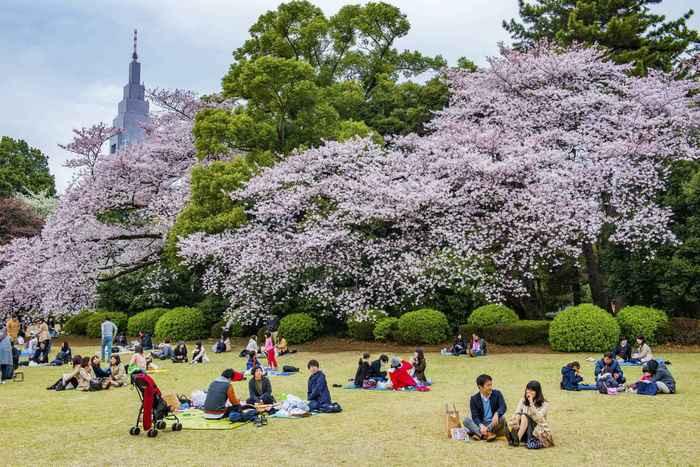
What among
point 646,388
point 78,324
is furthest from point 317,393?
point 78,324

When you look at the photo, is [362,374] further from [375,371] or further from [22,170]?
[22,170]

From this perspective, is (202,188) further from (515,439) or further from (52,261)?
(515,439)

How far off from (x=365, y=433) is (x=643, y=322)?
44.9 feet

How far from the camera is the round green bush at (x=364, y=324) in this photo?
22578mm

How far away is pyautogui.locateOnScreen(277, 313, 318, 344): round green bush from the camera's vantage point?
23.7 meters

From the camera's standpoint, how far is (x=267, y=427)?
994 centimetres

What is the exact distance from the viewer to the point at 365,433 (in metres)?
9.34

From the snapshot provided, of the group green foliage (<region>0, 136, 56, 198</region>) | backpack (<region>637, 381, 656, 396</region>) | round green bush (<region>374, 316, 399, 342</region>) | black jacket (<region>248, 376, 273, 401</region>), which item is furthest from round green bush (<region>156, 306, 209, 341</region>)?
green foliage (<region>0, 136, 56, 198</region>)

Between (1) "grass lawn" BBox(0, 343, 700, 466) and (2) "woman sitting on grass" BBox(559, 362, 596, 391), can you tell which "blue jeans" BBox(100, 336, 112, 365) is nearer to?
(1) "grass lawn" BBox(0, 343, 700, 466)

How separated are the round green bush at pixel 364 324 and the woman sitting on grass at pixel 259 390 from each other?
36.2 ft

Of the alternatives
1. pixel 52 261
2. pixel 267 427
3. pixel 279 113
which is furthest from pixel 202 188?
pixel 267 427

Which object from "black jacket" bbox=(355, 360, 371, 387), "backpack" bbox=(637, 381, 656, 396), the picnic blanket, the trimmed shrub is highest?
the trimmed shrub

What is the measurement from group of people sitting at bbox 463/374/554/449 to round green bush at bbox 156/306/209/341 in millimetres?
19574

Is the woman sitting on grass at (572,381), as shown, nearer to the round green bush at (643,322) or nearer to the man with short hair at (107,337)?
the round green bush at (643,322)
